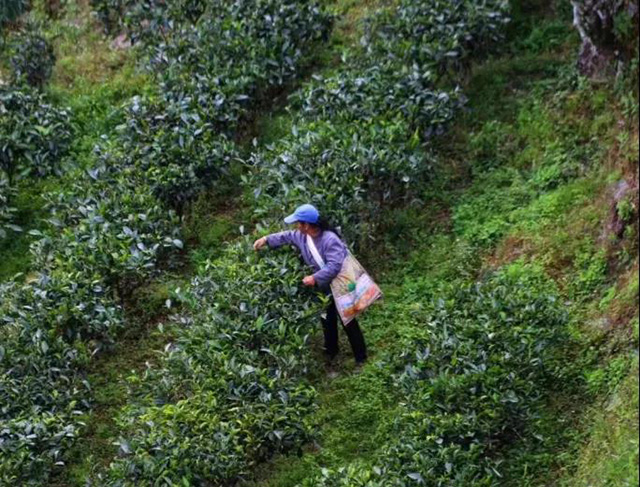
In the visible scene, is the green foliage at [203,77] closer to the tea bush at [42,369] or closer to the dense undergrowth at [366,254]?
the dense undergrowth at [366,254]

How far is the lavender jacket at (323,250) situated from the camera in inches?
350

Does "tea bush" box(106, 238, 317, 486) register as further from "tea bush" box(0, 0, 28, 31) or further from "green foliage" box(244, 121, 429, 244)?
"tea bush" box(0, 0, 28, 31)

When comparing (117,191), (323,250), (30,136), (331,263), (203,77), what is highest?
(30,136)

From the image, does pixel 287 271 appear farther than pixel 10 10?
No

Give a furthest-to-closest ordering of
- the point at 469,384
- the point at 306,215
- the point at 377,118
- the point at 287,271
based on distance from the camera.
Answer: the point at 377,118
the point at 287,271
the point at 306,215
the point at 469,384

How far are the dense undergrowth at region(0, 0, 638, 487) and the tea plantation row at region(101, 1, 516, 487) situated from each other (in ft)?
0.08

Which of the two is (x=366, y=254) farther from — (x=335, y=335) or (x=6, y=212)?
(x=6, y=212)

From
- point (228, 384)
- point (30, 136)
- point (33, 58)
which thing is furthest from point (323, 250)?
point (33, 58)

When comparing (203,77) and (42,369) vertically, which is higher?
(203,77)

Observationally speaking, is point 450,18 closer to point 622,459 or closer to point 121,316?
point 121,316

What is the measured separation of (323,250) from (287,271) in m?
0.38

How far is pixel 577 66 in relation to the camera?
1225cm

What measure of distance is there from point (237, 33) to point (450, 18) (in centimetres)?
256

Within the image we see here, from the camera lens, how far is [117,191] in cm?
1077
